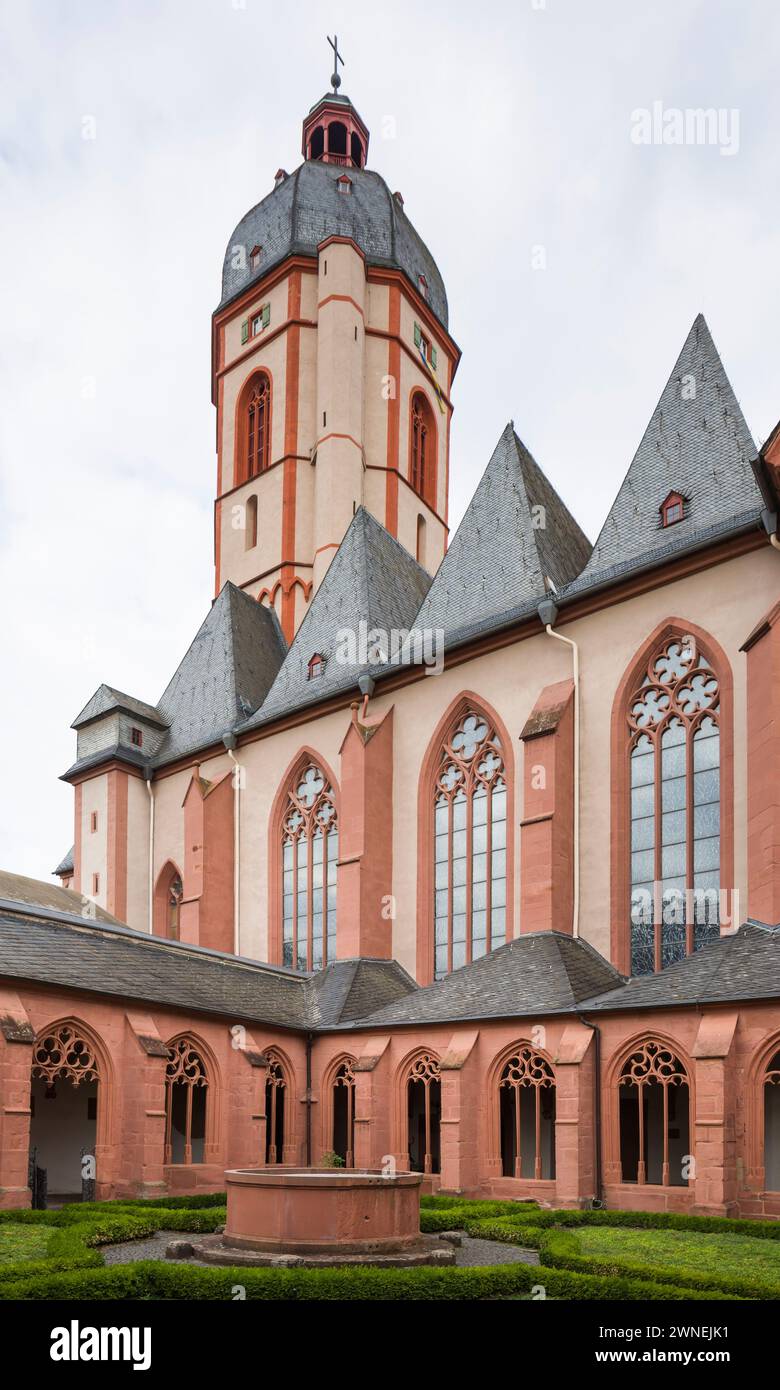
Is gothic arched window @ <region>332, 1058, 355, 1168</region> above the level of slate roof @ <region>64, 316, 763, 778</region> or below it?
below

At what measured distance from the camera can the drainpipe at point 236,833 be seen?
3400 cm

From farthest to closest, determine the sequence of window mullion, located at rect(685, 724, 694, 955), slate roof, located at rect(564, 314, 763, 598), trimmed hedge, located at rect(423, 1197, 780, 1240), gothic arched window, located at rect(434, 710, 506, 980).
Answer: gothic arched window, located at rect(434, 710, 506, 980) → slate roof, located at rect(564, 314, 763, 598) → window mullion, located at rect(685, 724, 694, 955) → trimmed hedge, located at rect(423, 1197, 780, 1240)

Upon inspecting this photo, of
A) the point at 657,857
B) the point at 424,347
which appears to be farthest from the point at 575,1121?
the point at 424,347

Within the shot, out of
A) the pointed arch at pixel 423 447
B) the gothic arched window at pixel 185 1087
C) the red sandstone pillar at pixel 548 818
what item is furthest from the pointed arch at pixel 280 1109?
the pointed arch at pixel 423 447

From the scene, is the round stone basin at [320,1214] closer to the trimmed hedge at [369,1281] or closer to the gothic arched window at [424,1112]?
the trimmed hedge at [369,1281]

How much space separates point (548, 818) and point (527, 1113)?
227 inches

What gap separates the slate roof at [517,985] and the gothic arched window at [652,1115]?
1.56m

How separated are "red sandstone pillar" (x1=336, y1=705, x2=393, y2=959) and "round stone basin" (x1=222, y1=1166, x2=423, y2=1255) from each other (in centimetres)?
1430

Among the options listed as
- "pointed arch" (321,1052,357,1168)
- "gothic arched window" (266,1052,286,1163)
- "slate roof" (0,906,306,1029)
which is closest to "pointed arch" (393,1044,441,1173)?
"pointed arch" (321,1052,357,1168)

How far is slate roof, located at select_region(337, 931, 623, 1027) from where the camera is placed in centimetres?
2248

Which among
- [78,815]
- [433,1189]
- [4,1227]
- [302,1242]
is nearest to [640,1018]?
[433,1189]

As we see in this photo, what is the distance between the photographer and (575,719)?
84.9 feet

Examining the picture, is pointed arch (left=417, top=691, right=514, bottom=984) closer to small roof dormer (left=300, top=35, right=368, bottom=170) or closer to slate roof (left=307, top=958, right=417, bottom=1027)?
slate roof (left=307, top=958, right=417, bottom=1027)
